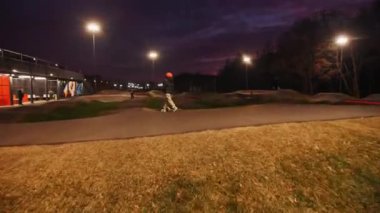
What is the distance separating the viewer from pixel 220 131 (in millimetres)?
9406

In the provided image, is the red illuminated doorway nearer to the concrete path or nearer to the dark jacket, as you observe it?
the concrete path

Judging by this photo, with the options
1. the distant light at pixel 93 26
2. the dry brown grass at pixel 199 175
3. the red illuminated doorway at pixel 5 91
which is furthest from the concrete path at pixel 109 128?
the red illuminated doorway at pixel 5 91

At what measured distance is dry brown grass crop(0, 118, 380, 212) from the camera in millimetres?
5645

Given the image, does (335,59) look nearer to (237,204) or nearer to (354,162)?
(354,162)

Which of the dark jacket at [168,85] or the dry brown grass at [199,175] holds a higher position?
the dark jacket at [168,85]

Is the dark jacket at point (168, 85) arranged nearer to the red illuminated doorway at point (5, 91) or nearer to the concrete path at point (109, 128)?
the concrete path at point (109, 128)

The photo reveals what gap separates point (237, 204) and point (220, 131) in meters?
3.92

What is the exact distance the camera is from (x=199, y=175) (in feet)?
21.0

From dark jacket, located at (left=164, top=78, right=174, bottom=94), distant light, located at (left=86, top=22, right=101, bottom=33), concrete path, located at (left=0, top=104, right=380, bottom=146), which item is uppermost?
distant light, located at (left=86, top=22, right=101, bottom=33)

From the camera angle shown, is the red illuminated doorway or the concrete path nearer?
the concrete path

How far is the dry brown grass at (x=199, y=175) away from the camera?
18.5 feet

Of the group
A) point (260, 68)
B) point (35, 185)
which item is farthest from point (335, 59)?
point (35, 185)

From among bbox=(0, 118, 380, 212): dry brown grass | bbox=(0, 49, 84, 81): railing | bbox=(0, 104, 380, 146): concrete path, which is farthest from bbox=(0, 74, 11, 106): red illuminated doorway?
bbox=(0, 118, 380, 212): dry brown grass

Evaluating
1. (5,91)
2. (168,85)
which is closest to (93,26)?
(168,85)
